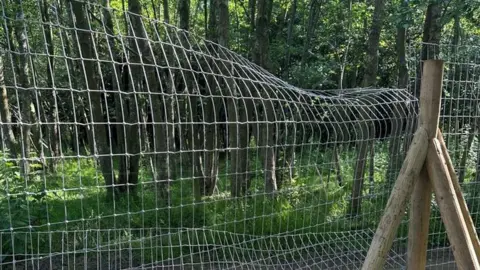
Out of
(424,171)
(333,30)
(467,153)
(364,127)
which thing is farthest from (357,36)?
(424,171)

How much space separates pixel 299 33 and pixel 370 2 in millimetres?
1471

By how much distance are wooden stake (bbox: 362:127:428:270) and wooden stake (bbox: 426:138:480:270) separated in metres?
0.06

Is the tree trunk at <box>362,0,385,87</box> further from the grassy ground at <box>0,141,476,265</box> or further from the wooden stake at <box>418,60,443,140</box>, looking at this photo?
the wooden stake at <box>418,60,443,140</box>

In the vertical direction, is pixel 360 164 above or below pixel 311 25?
below

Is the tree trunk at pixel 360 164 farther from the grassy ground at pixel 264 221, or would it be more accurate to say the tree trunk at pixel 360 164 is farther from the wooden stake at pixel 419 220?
the wooden stake at pixel 419 220

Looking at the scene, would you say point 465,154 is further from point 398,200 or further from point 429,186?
point 398,200

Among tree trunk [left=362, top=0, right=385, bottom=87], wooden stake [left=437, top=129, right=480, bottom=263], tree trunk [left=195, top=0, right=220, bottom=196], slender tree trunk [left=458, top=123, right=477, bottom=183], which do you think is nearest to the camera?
wooden stake [left=437, top=129, right=480, bottom=263]

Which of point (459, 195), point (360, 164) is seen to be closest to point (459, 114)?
point (360, 164)

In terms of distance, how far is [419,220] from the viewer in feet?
7.55

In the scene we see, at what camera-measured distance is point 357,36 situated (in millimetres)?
8945

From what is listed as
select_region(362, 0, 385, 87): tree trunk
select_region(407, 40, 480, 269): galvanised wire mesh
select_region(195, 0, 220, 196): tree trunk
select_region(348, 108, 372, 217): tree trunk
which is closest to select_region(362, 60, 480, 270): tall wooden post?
select_region(348, 108, 372, 217): tree trunk

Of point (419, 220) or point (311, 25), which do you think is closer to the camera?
point (419, 220)

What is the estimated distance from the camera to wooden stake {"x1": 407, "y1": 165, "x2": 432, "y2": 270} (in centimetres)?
223

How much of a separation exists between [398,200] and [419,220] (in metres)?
0.25
